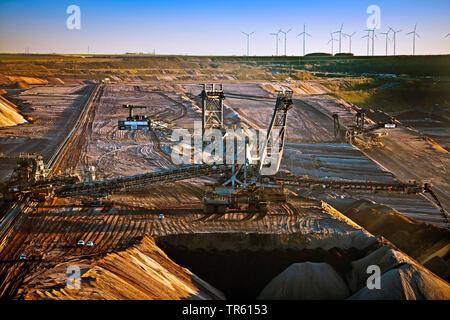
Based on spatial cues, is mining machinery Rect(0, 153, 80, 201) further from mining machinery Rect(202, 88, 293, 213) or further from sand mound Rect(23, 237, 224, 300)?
sand mound Rect(23, 237, 224, 300)

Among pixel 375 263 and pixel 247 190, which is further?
pixel 247 190

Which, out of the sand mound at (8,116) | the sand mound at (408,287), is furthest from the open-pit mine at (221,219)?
the sand mound at (8,116)

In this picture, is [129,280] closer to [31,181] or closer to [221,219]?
[221,219]

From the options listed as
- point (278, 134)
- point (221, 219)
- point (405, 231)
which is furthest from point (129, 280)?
point (405, 231)

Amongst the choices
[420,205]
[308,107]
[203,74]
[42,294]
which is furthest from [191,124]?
[203,74]
